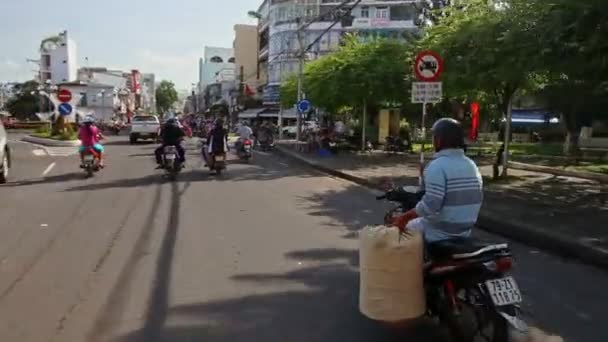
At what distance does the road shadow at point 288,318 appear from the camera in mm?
4820

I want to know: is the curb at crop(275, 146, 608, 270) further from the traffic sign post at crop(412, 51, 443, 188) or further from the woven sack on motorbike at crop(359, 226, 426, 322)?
the woven sack on motorbike at crop(359, 226, 426, 322)

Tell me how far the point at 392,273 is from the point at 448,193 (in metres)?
0.70

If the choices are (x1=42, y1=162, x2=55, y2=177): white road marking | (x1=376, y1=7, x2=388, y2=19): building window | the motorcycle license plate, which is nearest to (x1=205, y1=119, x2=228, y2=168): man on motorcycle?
(x1=42, y1=162, x2=55, y2=177): white road marking

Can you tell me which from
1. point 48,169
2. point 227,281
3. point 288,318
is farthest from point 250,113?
point 288,318

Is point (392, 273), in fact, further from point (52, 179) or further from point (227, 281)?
point (52, 179)

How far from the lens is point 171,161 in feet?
52.0

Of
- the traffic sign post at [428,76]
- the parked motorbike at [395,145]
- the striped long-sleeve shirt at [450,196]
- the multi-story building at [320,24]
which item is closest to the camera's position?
the striped long-sleeve shirt at [450,196]

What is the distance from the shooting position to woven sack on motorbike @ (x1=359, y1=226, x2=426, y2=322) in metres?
4.39

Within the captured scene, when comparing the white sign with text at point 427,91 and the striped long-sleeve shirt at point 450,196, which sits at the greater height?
the white sign with text at point 427,91

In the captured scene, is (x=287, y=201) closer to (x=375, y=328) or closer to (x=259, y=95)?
(x=375, y=328)

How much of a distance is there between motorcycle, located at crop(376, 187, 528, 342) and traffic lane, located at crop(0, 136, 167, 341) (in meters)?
2.89

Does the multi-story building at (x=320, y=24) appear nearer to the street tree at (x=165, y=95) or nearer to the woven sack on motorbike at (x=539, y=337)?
the woven sack on motorbike at (x=539, y=337)

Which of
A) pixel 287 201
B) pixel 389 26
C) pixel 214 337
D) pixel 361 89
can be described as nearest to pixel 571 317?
pixel 214 337

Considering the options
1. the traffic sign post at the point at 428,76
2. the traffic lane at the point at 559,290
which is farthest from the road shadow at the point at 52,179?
the traffic sign post at the point at 428,76
